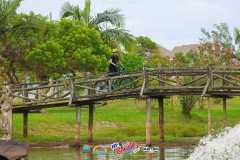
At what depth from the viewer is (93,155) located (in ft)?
104

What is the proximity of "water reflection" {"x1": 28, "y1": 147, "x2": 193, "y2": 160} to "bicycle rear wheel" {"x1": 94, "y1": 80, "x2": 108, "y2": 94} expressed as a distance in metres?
2.81

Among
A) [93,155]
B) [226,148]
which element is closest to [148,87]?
[93,155]

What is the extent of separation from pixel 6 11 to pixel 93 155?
1321 centimetres

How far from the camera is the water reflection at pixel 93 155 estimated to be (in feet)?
99.0

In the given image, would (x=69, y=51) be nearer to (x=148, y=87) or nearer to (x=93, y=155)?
(x=148, y=87)

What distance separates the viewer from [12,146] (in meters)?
23.4

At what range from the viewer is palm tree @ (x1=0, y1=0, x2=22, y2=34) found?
4150 cm

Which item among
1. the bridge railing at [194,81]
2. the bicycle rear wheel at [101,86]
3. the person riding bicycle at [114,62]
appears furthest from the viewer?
the bicycle rear wheel at [101,86]

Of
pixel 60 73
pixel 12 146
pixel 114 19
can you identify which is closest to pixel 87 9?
pixel 114 19

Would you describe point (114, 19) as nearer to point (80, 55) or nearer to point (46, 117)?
point (80, 55)

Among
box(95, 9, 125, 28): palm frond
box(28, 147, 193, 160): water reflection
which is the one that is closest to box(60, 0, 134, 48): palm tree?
box(95, 9, 125, 28): palm frond

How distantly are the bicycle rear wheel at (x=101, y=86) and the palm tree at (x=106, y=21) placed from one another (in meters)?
13.3

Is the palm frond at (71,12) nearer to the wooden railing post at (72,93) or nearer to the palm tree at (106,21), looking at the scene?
the palm tree at (106,21)

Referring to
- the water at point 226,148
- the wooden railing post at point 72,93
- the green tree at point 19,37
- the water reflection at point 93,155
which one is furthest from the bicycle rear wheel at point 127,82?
the green tree at point 19,37
